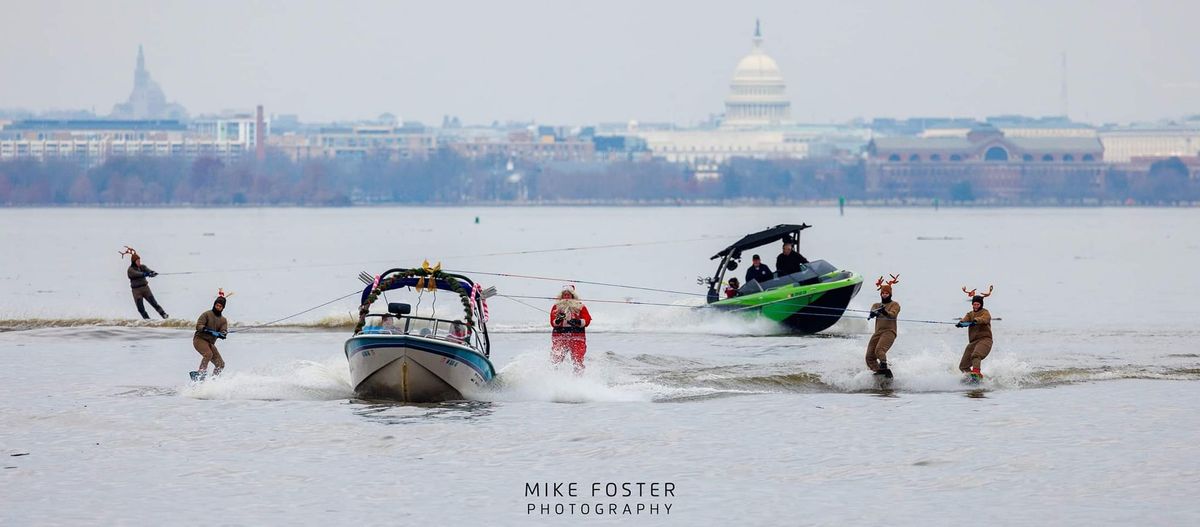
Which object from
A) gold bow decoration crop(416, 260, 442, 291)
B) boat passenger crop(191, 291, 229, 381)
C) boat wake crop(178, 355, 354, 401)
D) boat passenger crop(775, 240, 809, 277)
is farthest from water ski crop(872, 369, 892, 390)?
boat passenger crop(775, 240, 809, 277)

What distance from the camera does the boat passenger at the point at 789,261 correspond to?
4675 centimetres

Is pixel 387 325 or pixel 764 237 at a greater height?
pixel 764 237

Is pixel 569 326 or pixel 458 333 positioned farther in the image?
pixel 569 326

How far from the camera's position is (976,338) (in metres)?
35.6

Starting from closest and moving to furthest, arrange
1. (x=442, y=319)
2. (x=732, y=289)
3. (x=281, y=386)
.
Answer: (x=442, y=319)
(x=281, y=386)
(x=732, y=289)

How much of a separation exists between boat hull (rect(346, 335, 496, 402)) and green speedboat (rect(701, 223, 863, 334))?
13148mm

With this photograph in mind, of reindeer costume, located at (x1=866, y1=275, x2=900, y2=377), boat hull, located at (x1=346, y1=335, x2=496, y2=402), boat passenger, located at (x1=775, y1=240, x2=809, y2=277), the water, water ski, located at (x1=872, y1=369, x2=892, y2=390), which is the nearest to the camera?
the water

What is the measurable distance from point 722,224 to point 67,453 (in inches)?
5864

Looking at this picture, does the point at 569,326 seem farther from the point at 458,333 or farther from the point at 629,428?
the point at 629,428

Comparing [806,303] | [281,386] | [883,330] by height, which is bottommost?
[281,386]

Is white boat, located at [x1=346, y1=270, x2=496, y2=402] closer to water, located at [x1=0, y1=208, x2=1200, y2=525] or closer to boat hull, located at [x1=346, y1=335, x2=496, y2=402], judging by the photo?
boat hull, located at [x1=346, y1=335, x2=496, y2=402]

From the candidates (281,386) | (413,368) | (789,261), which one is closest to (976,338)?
(413,368)

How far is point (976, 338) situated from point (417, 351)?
26.9 ft

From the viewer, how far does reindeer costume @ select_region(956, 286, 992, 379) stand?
35.1m
